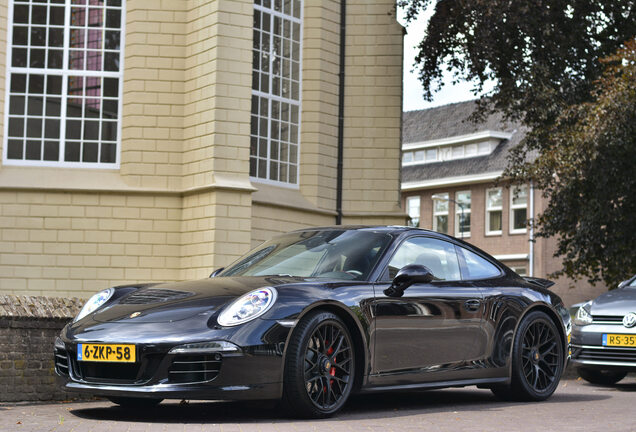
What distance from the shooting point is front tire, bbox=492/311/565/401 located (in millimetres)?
8805

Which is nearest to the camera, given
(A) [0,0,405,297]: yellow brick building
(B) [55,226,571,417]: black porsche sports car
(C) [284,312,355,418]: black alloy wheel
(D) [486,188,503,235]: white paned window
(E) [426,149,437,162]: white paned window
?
(B) [55,226,571,417]: black porsche sports car

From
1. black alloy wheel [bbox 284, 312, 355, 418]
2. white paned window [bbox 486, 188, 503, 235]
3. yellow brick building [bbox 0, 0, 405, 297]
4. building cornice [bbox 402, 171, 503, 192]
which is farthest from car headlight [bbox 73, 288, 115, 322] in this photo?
building cornice [bbox 402, 171, 503, 192]

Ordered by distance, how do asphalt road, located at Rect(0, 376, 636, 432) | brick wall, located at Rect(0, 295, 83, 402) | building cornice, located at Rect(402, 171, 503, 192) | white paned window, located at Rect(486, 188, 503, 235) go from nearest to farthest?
asphalt road, located at Rect(0, 376, 636, 432) < brick wall, located at Rect(0, 295, 83, 402) < white paned window, located at Rect(486, 188, 503, 235) < building cornice, located at Rect(402, 171, 503, 192)

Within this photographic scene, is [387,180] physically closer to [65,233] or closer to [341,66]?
[341,66]

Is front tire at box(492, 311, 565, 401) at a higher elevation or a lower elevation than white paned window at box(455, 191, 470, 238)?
lower

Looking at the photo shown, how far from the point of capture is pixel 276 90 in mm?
19766

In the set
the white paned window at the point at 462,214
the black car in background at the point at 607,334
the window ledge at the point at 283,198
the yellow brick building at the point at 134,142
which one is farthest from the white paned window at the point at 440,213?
the black car in background at the point at 607,334

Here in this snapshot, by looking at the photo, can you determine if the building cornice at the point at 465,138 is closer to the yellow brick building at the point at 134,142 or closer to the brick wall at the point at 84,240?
the yellow brick building at the point at 134,142

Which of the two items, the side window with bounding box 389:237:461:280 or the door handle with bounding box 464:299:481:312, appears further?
the door handle with bounding box 464:299:481:312

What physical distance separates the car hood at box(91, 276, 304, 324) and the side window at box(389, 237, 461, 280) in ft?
3.13

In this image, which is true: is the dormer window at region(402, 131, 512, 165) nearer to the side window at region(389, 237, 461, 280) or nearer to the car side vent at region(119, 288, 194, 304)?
the side window at region(389, 237, 461, 280)

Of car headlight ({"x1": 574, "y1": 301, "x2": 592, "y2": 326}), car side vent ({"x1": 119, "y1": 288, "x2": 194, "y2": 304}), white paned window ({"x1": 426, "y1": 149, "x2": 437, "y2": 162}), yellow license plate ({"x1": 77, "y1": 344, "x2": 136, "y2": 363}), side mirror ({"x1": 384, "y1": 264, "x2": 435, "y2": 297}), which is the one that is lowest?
yellow license plate ({"x1": 77, "y1": 344, "x2": 136, "y2": 363})

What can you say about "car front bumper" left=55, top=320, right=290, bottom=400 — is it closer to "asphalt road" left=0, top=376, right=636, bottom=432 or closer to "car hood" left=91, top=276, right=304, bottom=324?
"asphalt road" left=0, top=376, right=636, bottom=432

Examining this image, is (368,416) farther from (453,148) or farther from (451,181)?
(453,148)
